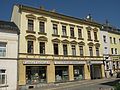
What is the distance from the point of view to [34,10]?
28641 millimetres

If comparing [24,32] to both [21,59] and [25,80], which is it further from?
[25,80]

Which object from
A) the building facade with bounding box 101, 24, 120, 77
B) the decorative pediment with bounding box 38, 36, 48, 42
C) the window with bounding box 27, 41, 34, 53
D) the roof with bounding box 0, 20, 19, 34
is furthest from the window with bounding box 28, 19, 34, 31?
the building facade with bounding box 101, 24, 120, 77

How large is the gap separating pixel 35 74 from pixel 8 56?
4998 mm

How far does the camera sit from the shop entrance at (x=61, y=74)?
99.0 feet

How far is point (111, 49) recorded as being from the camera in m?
43.0

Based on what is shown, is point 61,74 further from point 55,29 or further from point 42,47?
point 55,29

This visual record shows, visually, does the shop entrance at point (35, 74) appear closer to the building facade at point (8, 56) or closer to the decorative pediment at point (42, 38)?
the building facade at point (8, 56)

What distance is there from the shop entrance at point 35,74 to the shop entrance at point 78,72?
6540 mm

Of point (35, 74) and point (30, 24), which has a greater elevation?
point (30, 24)

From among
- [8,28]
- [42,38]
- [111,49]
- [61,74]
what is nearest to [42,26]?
[42,38]

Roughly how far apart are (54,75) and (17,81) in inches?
246

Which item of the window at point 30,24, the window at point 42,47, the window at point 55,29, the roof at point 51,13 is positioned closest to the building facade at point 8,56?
the window at point 30,24

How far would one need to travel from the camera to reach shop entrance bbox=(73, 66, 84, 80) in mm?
32938

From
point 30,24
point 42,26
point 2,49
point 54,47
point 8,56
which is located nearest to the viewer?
point 2,49
